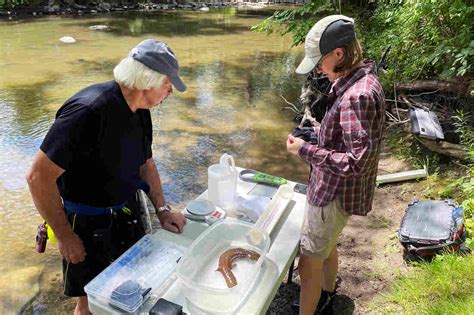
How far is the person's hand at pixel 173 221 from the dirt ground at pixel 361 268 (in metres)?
1.01

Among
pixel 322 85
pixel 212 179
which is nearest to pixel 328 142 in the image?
pixel 212 179

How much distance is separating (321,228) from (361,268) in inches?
46.5

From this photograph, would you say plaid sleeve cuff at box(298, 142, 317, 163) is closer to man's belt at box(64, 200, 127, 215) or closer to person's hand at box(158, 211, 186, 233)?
person's hand at box(158, 211, 186, 233)

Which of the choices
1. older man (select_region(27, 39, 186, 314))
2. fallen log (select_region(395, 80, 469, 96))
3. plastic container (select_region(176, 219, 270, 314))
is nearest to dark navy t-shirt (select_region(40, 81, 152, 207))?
older man (select_region(27, 39, 186, 314))

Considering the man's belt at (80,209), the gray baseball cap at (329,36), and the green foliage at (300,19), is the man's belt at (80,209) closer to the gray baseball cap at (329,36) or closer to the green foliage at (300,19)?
the gray baseball cap at (329,36)

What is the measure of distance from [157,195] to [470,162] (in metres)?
3.34

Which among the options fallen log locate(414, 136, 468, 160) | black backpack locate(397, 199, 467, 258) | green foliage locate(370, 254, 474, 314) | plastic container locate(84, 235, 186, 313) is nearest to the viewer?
plastic container locate(84, 235, 186, 313)

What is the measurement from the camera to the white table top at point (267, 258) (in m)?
1.61

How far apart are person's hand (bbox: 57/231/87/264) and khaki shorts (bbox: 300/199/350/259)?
3.77 ft

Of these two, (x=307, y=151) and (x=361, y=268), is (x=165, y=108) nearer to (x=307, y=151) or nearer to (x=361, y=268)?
(x=361, y=268)

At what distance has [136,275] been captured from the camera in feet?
5.60

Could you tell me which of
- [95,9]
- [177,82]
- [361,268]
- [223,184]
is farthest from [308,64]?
[95,9]

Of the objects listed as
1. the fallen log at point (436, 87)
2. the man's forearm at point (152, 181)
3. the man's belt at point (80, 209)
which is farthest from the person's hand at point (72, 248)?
the fallen log at point (436, 87)

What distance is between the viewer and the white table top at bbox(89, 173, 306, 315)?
1.61 metres
